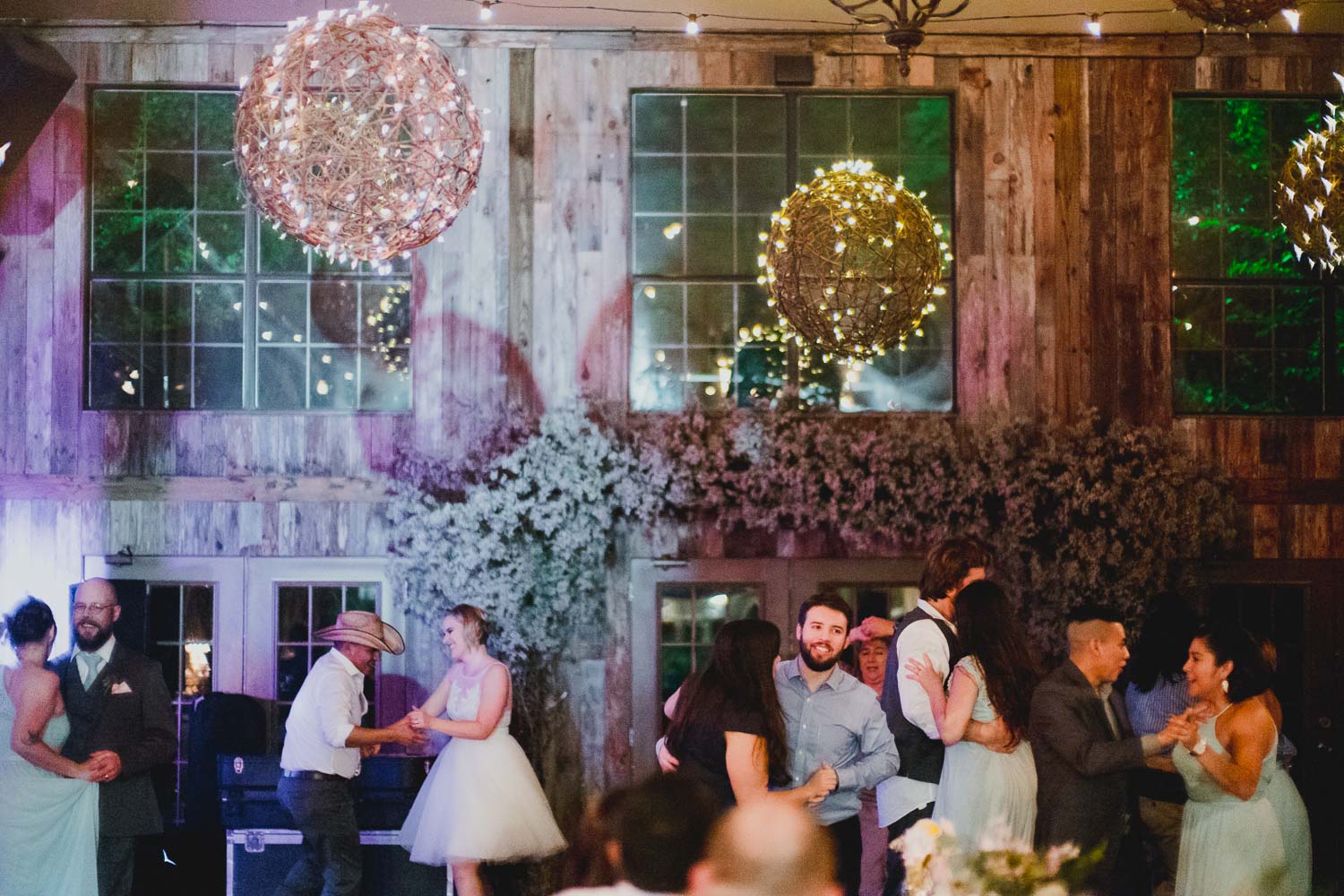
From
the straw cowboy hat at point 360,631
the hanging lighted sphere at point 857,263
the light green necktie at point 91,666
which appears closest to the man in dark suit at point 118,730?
the light green necktie at point 91,666

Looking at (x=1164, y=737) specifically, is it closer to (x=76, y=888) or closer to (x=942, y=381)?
(x=942, y=381)

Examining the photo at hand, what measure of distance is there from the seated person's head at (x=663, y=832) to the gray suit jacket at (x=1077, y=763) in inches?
91.7

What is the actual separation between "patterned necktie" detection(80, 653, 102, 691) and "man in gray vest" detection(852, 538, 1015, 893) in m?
3.46

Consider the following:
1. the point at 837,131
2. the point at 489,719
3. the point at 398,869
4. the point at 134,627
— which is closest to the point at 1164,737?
the point at 489,719

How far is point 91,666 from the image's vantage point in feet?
20.7

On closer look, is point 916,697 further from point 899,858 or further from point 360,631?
point 360,631

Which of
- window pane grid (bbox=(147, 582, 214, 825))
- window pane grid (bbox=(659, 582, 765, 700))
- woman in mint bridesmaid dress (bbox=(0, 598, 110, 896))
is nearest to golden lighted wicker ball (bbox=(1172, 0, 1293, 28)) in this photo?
window pane grid (bbox=(659, 582, 765, 700))

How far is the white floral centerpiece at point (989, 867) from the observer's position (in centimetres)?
298

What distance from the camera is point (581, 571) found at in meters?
7.42

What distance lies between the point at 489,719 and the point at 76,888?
1865mm

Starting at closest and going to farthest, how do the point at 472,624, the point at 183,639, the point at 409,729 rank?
the point at 409,729 → the point at 472,624 → the point at 183,639

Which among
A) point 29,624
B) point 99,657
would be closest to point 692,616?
point 99,657

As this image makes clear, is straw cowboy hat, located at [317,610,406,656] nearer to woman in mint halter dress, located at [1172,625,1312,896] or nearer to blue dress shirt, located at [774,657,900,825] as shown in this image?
blue dress shirt, located at [774,657,900,825]

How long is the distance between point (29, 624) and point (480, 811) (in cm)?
212
